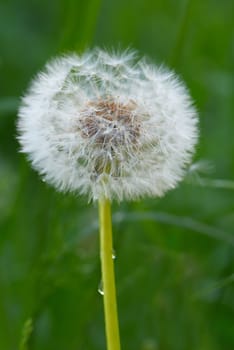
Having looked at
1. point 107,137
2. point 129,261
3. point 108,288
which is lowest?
point 108,288

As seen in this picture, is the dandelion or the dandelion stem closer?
the dandelion stem

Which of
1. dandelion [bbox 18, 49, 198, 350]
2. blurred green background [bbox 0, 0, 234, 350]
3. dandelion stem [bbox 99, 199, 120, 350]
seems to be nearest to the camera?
dandelion stem [bbox 99, 199, 120, 350]

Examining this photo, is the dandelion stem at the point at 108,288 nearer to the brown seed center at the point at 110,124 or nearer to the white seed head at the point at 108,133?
the white seed head at the point at 108,133

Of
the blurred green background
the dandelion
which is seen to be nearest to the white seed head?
the dandelion

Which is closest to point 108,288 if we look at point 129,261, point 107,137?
point 107,137

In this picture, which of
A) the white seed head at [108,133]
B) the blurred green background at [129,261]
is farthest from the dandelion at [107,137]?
the blurred green background at [129,261]

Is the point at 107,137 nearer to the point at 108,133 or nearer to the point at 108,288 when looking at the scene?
the point at 108,133

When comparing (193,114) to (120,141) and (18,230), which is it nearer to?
(120,141)

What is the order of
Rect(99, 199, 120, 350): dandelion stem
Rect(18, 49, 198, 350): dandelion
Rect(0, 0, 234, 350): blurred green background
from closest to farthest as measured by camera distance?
1. Rect(99, 199, 120, 350): dandelion stem
2. Rect(18, 49, 198, 350): dandelion
3. Rect(0, 0, 234, 350): blurred green background

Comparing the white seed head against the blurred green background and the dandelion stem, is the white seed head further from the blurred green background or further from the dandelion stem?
the blurred green background

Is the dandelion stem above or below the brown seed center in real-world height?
below
